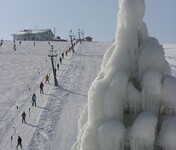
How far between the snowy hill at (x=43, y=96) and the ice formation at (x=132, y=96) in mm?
19417

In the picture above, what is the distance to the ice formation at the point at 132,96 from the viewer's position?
1026 cm

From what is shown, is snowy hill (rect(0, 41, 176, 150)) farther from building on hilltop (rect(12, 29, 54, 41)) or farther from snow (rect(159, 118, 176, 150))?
building on hilltop (rect(12, 29, 54, 41))

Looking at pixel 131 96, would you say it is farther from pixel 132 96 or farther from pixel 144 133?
pixel 144 133

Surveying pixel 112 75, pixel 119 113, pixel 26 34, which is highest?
pixel 112 75

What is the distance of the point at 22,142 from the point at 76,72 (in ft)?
75.6

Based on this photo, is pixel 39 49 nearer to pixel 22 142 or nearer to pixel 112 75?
pixel 22 142

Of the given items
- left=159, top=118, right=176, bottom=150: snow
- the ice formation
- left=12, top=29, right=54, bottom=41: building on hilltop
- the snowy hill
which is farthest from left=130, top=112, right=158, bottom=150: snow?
left=12, top=29, right=54, bottom=41: building on hilltop

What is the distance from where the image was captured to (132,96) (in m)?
10.6

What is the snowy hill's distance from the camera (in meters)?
31.9

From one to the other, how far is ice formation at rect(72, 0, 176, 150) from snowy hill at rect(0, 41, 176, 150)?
19417 mm

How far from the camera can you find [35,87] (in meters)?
47.6

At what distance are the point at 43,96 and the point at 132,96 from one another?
105ft

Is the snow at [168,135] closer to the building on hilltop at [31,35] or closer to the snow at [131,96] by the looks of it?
the snow at [131,96]

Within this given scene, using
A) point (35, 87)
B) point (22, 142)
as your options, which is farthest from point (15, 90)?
point (22, 142)
